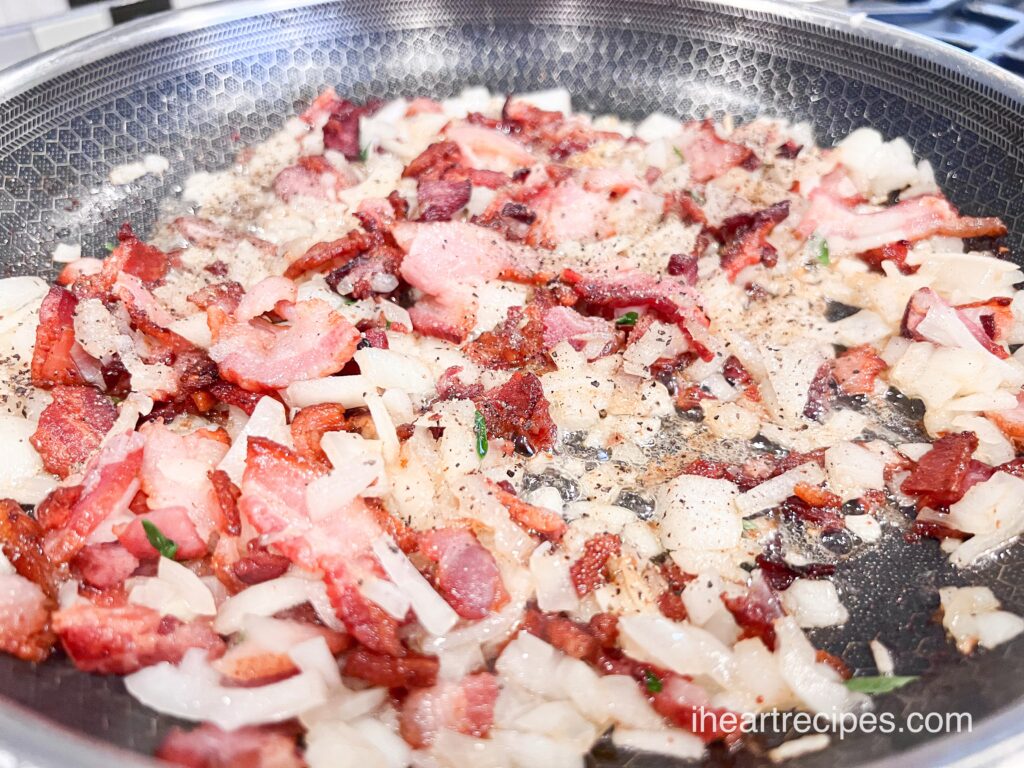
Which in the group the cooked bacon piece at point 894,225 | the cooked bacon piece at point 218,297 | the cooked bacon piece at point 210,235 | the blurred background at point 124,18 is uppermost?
the blurred background at point 124,18

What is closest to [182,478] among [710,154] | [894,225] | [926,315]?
[926,315]

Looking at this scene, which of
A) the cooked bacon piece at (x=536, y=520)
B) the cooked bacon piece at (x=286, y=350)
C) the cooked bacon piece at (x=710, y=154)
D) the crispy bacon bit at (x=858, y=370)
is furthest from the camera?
the cooked bacon piece at (x=710, y=154)

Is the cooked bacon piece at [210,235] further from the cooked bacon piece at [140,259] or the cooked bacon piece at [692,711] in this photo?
the cooked bacon piece at [692,711]

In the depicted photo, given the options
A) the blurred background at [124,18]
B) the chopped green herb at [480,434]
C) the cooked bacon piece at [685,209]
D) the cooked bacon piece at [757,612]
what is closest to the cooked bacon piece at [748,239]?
the cooked bacon piece at [685,209]

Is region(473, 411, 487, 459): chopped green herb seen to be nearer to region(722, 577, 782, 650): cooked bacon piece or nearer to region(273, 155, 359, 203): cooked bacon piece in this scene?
region(722, 577, 782, 650): cooked bacon piece

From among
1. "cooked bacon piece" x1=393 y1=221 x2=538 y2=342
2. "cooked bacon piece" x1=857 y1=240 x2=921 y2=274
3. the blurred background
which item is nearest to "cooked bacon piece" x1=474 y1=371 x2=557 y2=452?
"cooked bacon piece" x1=393 y1=221 x2=538 y2=342

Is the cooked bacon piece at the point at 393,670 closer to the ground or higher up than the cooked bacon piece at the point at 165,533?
closer to the ground
